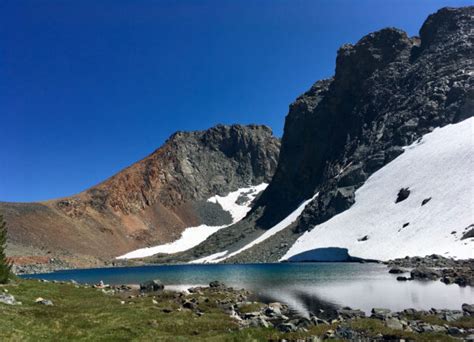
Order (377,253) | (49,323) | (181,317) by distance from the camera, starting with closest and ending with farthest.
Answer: (49,323) → (181,317) → (377,253)

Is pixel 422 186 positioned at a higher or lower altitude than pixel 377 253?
higher

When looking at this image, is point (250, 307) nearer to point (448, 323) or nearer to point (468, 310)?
point (448, 323)

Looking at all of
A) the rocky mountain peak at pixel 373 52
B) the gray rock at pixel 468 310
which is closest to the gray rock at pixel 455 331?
the gray rock at pixel 468 310

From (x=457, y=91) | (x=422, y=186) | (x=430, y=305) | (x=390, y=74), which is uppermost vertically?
(x=390, y=74)

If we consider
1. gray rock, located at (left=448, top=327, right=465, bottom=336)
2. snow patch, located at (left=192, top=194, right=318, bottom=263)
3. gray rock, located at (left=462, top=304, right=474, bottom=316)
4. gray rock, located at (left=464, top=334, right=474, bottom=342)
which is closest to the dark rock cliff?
snow patch, located at (left=192, top=194, right=318, bottom=263)

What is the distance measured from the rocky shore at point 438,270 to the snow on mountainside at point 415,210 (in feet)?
11.5

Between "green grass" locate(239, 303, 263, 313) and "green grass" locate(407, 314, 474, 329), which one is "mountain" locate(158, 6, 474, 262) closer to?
"green grass" locate(407, 314, 474, 329)

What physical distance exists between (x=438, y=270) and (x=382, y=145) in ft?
299

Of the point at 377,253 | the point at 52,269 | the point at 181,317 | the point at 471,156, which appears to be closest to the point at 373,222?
the point at 377,253

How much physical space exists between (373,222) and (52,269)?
134 metres

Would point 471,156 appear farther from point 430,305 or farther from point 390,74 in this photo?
point 390,74

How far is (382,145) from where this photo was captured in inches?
5669

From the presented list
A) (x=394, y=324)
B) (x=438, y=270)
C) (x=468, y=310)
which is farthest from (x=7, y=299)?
(x=438, y=270)

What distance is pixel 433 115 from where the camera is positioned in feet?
434
